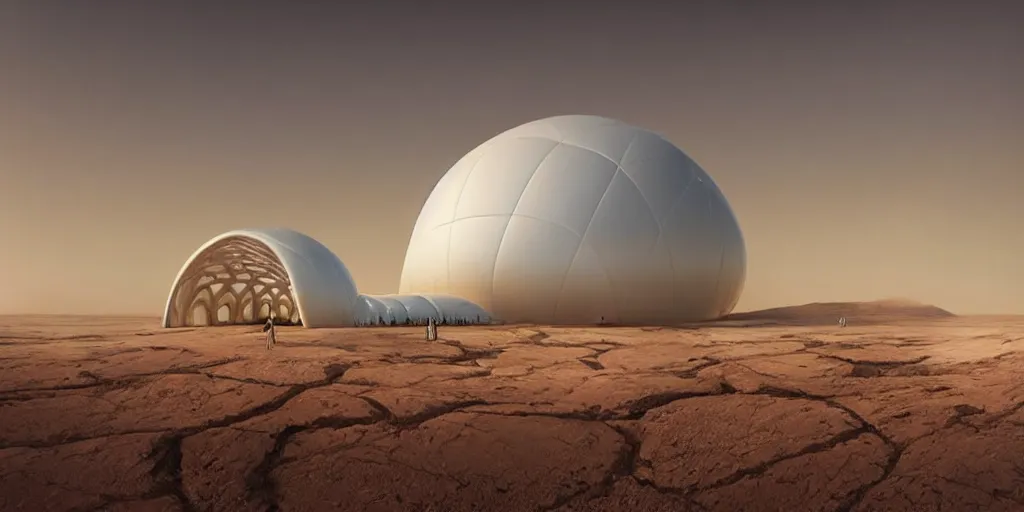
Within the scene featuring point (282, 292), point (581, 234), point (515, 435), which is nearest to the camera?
point (515, 435)

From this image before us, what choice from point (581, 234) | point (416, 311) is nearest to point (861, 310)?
point (581, 234)

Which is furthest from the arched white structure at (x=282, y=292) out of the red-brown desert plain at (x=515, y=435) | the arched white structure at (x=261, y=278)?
the red-brown desert plain at (x=515, y=435)

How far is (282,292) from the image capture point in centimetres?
1842

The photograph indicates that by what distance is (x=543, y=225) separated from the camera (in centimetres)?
1662

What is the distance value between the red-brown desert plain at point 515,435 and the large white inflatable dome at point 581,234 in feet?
31.4

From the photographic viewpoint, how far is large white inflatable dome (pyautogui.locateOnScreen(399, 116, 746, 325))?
53.9 feet

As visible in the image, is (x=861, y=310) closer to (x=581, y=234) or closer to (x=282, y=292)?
(x=581, y=234)

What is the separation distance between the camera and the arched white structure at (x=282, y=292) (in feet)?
43.4

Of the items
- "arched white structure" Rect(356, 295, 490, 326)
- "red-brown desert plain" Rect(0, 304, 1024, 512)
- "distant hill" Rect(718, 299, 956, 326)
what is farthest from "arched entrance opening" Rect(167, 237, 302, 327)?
"distant hill" Rect(718, 299, 956, 326)

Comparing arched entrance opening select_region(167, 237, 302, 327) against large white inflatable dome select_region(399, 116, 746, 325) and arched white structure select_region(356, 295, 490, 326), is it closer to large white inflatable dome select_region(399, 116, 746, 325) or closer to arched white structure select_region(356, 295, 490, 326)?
arched white structure select_region(356, 295, 490, 326)

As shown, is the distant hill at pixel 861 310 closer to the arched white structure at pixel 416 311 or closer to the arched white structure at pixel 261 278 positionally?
the arched white structure at pixel 416 311

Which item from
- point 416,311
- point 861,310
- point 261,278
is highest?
point 261,278

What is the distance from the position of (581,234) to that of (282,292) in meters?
8.34

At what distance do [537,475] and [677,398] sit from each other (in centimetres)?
183
